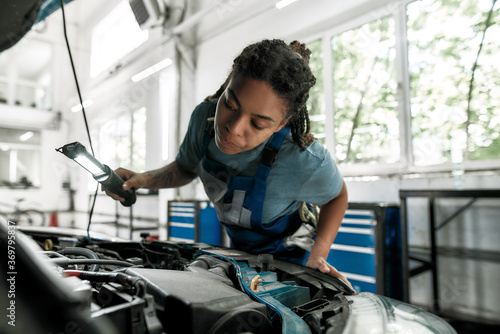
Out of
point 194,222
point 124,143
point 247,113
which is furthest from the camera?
point 194,222

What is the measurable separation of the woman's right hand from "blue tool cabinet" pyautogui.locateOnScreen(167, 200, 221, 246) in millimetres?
2011

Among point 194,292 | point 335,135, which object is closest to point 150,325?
point 194,292

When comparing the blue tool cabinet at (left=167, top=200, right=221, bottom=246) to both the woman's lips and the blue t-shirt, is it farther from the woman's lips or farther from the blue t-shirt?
the woman's lips

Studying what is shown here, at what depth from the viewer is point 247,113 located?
784mm

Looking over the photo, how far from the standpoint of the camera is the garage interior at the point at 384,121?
6.67ft

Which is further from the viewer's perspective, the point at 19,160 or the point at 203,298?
the point at 19,160

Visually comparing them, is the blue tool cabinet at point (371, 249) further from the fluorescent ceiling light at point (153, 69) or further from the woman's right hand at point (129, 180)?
the fluorescent ceiling light at point (153, 69)

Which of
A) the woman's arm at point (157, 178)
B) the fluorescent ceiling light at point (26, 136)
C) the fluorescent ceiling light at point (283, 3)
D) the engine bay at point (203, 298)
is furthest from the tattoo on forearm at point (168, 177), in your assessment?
the fluorescent ceiling light at point (26, 136)

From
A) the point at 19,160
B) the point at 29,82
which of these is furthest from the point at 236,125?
the point at 29,82

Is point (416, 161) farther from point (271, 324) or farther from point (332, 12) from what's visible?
point (271, 324)

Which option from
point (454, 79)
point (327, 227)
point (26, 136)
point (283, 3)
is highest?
point (283, 3)

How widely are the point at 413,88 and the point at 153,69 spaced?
9.26 feet

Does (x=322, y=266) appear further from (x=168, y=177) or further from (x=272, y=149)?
(x=168, y=177)

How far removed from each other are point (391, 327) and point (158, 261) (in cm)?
71
